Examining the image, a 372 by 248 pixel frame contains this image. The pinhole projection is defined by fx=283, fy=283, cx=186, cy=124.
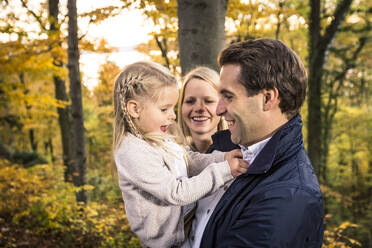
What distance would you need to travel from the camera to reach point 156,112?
2.03 meters

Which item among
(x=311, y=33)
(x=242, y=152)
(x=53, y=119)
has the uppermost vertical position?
(x=311, y=33)

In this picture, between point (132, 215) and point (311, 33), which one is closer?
point (132, 215)

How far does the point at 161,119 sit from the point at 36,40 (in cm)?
495

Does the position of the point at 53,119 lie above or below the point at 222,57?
below

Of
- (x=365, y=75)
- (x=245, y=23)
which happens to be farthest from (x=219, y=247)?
(x=365, y=75)

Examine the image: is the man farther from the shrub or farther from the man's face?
the shrub

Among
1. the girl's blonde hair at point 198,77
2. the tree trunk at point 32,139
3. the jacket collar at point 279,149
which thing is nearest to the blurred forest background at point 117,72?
the girl's blonde hair at point 198,77

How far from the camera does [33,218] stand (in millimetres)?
6160

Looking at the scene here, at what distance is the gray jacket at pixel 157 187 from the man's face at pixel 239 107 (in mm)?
244

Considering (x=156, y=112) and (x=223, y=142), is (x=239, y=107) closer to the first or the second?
(x=156, y=112)

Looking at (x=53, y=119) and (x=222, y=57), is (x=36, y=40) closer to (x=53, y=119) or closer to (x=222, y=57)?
(x=222, y=57)

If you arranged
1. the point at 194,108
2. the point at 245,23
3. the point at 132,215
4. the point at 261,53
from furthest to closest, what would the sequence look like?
the point at 245,23 → the point at 194,108 → the point at 132,215 → the point at 261,53

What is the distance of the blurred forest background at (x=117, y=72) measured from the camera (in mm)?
4452

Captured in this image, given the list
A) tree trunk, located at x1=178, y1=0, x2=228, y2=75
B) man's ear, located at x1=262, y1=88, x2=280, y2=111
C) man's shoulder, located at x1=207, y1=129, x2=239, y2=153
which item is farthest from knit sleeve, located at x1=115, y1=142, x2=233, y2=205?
tree trunk, located at x1=178, y1=0, x2=228, y2=75
